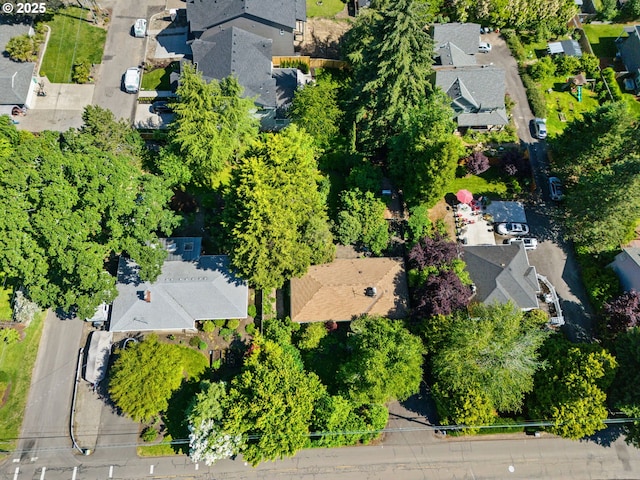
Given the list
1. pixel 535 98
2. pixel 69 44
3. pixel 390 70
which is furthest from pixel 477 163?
pixel 69 44

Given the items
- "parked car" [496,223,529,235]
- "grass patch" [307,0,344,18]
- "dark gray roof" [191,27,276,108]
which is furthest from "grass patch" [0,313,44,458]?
"grass patch" [307,0,344,18]

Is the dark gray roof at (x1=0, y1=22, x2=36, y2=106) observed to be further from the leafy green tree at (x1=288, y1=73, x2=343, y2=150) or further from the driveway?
the driveway

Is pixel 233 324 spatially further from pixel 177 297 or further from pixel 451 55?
pixel 451 55

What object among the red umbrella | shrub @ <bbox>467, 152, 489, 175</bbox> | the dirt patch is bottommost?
the red umbrella

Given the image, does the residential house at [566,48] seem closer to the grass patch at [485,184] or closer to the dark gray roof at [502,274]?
the grass patch at [485,184]

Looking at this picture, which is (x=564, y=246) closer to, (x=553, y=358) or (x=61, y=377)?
(x=553, y=358)

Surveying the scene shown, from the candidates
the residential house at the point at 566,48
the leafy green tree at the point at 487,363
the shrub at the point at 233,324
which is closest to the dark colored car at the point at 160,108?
Answer: the shrub at the point at 233,324
